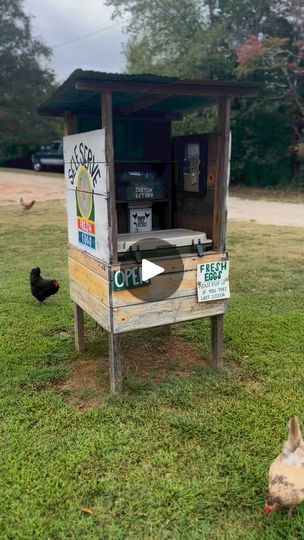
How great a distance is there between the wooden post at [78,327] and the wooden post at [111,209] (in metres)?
0.72

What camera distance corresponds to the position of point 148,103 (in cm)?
285

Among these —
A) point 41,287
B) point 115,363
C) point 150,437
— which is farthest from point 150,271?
point 41,287

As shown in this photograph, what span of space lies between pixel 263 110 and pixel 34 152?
43.7ft

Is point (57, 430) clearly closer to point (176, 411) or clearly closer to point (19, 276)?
point (176, 411)

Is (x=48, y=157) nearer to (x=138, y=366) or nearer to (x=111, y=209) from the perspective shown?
(x=138, y=366)

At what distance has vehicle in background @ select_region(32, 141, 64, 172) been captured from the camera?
70.8 feet

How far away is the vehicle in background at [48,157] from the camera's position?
70.8 ft

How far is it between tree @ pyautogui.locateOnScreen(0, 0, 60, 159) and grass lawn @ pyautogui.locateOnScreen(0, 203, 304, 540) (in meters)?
20.7

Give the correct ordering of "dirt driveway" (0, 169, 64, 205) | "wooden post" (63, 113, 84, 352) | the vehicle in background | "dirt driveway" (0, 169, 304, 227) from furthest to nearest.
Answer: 1. the vehicle in background
2. "dirt driveway" (0, 169, 64, 205)
3. "dirt driveway" (0, 169, 304, 227)
4. "wooden post" (63, 113, 84, 352)

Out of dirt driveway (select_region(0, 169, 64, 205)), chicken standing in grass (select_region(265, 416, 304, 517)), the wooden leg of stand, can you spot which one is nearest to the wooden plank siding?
the wooden leg of stand

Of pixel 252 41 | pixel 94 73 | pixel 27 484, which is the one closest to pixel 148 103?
pixel 94 73

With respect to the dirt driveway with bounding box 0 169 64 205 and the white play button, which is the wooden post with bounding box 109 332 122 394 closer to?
the white play button

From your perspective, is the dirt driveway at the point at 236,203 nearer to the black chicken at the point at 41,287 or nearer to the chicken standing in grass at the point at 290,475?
the black chicken at the point at 41,287

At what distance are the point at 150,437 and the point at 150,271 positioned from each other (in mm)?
882
